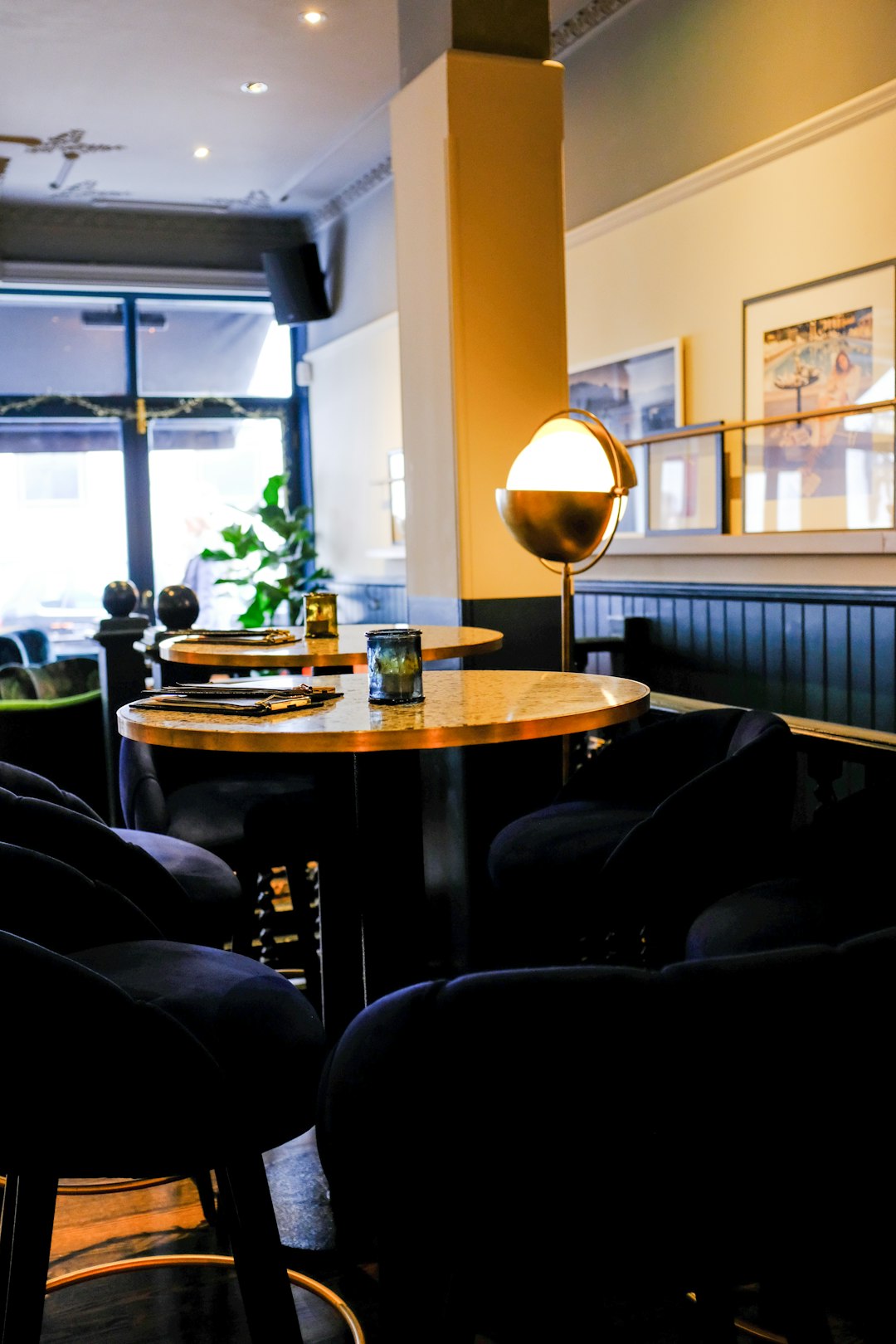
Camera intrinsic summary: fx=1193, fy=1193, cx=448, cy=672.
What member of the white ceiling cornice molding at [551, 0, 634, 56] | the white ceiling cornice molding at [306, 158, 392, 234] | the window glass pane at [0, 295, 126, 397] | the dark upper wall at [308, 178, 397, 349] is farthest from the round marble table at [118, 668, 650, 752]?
the window glass pane at [0, 295, 126, 397]

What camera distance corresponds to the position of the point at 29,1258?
→ 1.11m

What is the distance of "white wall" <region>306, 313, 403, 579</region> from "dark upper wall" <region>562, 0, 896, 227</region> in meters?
2.11

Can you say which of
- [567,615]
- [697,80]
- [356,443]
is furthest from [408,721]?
[356,443]

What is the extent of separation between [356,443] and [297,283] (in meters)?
1.24

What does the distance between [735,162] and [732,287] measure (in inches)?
16.5

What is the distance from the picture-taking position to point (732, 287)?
4.26 metres

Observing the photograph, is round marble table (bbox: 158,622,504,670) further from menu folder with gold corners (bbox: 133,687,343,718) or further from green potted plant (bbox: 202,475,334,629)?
green potted plant (bbox: 202,475,334,629)

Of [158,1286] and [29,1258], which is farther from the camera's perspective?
[158,1286]

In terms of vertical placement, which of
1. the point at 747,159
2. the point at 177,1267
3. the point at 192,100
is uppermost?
the point at 192,100

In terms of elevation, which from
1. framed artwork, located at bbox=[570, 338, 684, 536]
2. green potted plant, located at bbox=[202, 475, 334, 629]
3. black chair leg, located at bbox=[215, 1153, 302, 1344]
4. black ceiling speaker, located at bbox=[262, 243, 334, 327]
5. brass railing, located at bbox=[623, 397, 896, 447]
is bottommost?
black chair leg, located at bbox=[215, 1153, 302, 1344]

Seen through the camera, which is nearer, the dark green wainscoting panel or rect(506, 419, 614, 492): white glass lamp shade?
rect(506, 419, 614, 492): white glass lamp shade

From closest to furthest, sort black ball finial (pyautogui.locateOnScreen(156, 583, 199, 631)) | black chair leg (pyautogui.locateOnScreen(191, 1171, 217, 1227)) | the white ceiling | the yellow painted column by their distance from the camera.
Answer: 1. black chair leg (pyautogui.locateOnScreen(191, 1171, 217, 1227))
2. the yellow painted column
3. black ball finial (pyautogui.locateOnScreen(156, 583, 199, 631))
4. the white ceiling

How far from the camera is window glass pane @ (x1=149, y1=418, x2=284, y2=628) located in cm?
853

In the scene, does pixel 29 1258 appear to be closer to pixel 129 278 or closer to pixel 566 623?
pixel 566 623
